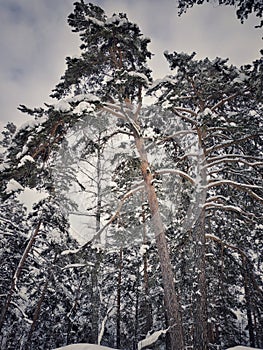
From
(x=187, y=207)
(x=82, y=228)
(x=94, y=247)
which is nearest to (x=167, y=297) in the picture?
(x=94, y=247)

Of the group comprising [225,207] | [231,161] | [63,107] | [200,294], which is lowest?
[200,294]

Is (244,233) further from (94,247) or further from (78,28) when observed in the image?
(78,28)

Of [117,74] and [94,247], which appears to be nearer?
[117,74]

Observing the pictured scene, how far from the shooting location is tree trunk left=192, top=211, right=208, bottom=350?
6.87 metres

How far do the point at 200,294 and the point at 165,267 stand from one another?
1.25 metres

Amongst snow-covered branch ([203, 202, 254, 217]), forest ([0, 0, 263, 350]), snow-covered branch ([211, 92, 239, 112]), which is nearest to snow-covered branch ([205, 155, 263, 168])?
forest ([0, 0, 263, 350])

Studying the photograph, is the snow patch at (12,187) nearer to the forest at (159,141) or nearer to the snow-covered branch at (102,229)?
the forest at (159,141)

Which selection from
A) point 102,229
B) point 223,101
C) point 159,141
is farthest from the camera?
point 159,141

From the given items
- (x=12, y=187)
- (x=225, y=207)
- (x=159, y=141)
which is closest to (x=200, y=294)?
(x=225, y=207)

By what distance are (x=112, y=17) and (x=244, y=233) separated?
8670mm

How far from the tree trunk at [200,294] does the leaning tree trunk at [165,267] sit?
0.51 meters

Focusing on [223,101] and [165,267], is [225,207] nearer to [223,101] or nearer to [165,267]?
[165,267]

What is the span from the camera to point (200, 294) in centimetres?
753

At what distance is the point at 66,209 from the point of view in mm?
13766
